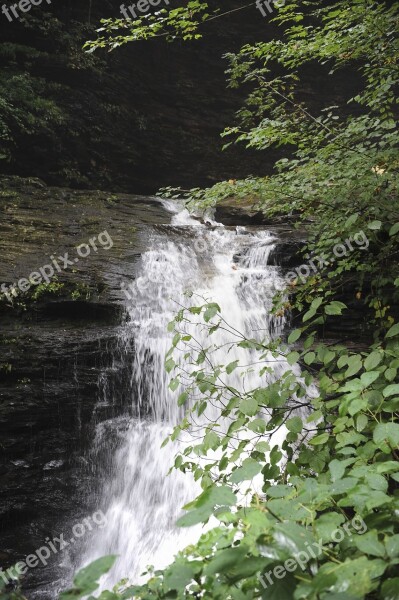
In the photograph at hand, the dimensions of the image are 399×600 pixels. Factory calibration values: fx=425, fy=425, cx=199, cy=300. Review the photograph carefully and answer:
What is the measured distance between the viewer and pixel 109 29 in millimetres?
3430

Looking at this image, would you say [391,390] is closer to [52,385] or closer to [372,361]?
[372,361]

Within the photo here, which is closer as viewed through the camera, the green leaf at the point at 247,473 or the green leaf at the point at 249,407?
the green leaf at the point at 247,473

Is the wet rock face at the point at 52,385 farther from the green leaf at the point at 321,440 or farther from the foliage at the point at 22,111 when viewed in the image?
the foliage at the point at 22,111

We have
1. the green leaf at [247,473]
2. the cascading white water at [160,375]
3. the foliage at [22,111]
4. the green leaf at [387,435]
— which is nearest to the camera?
the green leaf at [247,473]

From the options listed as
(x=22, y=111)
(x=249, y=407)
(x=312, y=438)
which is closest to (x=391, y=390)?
(x=312, y=438)

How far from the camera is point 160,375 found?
5398 mm

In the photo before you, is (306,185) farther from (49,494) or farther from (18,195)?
(18,195)

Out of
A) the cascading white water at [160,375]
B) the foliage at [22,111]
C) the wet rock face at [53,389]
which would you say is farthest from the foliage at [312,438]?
the foliage at [22,111]

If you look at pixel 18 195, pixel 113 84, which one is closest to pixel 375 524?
→ pixel 18 195

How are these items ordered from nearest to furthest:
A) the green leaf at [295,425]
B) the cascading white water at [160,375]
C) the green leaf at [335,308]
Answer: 1. the green leaf at [295,425]
2. the green leaf at [335,308]
3. the cascading white water at [160,375]

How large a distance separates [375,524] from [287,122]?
331cm

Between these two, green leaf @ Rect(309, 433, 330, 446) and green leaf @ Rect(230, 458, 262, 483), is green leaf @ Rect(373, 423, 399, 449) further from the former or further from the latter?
green leaf @ Rect(230, 458, 262, 483)

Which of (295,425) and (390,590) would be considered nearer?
(390,590)

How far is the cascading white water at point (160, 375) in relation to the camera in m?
4.32
